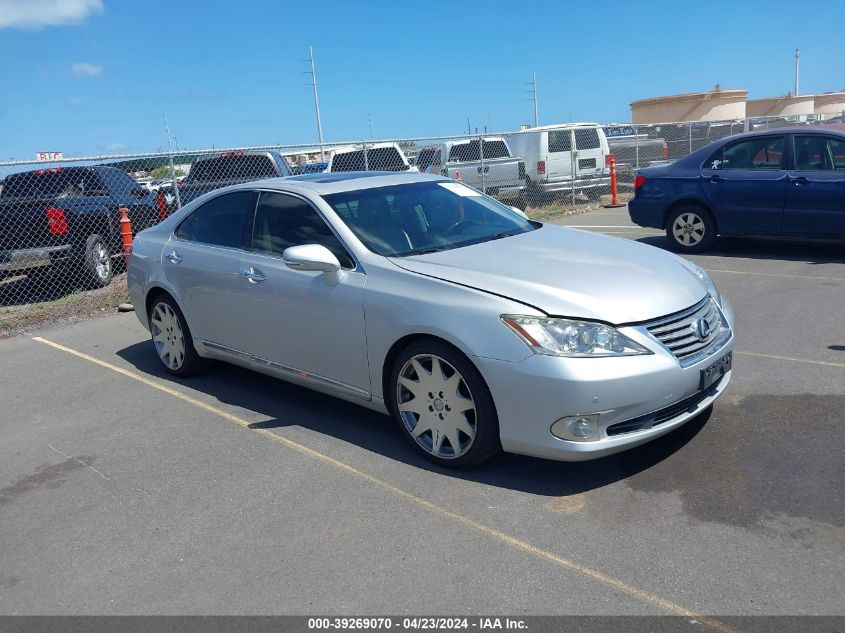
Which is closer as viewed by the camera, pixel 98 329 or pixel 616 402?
pixel 616 402

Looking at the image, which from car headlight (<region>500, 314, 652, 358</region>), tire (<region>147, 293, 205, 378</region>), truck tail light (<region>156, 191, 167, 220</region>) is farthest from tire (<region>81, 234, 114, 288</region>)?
car headlight (<region>500, 314, 652, 358</region>)

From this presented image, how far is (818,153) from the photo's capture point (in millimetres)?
9109

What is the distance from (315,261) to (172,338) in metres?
2.26

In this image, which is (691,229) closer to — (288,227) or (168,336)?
(288,227)

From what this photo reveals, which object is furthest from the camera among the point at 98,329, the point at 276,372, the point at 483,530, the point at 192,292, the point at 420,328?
the point at 98,329

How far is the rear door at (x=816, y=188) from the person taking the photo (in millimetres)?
8891

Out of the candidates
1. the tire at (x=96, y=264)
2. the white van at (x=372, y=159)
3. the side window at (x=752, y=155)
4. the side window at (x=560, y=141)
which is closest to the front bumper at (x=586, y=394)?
the side window at (x=752, y=155)

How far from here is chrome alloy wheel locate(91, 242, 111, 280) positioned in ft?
34.4

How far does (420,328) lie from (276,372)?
152 centimetres

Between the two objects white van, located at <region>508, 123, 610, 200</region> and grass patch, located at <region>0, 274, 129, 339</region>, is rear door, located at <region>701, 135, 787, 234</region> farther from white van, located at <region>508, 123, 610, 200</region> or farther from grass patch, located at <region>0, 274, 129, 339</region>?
white van, located at <region>508, 123, 610, 200</region>

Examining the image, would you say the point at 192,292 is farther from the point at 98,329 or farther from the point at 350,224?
the point at 98,329

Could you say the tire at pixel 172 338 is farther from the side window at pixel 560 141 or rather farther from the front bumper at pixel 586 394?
the side window at pixel 560 141

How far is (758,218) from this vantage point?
9500 mm

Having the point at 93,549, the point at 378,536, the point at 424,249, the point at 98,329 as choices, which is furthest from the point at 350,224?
the point at 98,329
